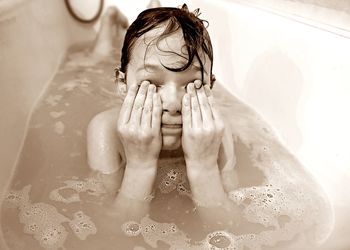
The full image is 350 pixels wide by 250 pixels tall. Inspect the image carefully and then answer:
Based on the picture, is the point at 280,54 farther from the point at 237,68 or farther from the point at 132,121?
the point at 132,121

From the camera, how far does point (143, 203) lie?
35.9 inches

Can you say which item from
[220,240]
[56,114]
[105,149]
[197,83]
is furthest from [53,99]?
[220,240]

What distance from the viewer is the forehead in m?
0.84

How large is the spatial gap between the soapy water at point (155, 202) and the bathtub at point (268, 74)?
0.04 m

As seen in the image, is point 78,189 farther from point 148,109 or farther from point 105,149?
point 148,109

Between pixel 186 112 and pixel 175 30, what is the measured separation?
0.59 feet

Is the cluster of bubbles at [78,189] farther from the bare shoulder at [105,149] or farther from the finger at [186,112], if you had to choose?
the finger at [186,112]

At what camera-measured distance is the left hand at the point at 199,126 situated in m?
0.85

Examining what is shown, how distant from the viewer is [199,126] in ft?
2.81

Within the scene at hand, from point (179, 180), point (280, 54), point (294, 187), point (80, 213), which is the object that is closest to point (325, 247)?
point (294, 187)

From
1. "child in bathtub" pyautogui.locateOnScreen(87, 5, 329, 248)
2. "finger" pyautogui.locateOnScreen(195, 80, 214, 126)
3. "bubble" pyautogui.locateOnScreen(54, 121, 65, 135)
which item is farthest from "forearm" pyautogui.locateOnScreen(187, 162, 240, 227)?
"bubble" pyautogui.locateOnScreen(54, 121, 65, 135)

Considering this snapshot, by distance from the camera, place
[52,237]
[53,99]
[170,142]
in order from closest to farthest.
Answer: [52,237], [170,142], [53,99]

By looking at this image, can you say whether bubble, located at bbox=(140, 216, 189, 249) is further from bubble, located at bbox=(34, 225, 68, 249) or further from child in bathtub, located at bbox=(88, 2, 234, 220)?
bubble, located at bbox=(34, 225, 68, 249)

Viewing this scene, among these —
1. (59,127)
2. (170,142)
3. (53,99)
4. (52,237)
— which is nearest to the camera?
(52,237)
